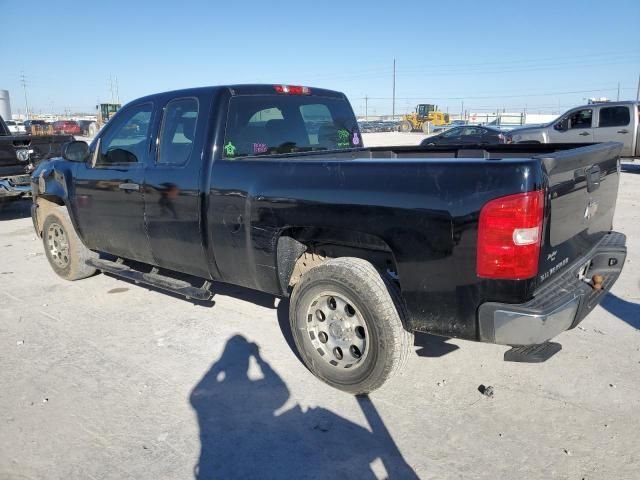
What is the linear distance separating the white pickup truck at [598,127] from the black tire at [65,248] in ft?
42.0

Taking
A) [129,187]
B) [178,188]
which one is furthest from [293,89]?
[129,187]

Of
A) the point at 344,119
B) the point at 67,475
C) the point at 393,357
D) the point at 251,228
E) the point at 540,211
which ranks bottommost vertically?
the point at 67,475

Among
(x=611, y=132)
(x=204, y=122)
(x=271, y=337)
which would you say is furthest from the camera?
(x=611, y=132)

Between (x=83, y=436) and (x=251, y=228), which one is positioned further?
(x=251, y=228)

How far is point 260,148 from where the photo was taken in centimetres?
419

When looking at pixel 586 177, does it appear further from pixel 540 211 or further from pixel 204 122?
pixel 204 122

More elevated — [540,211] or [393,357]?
[540,211]

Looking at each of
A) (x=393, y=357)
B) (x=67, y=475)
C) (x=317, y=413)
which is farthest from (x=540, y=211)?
(x=67, y=475)

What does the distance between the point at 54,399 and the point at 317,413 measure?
178 cm

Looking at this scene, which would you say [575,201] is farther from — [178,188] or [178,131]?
[178,131]

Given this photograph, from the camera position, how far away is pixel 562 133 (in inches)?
645

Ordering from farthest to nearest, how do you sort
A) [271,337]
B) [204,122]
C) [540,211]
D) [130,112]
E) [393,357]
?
[130,112] → [271,337] → [204,122] → [393,357] → [540,211]

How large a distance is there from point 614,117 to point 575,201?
14791mm

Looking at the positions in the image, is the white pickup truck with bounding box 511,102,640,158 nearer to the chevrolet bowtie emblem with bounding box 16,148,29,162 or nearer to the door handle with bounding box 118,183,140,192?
the chevrolet bowtie emblem with bounding box 16,148,29,162
